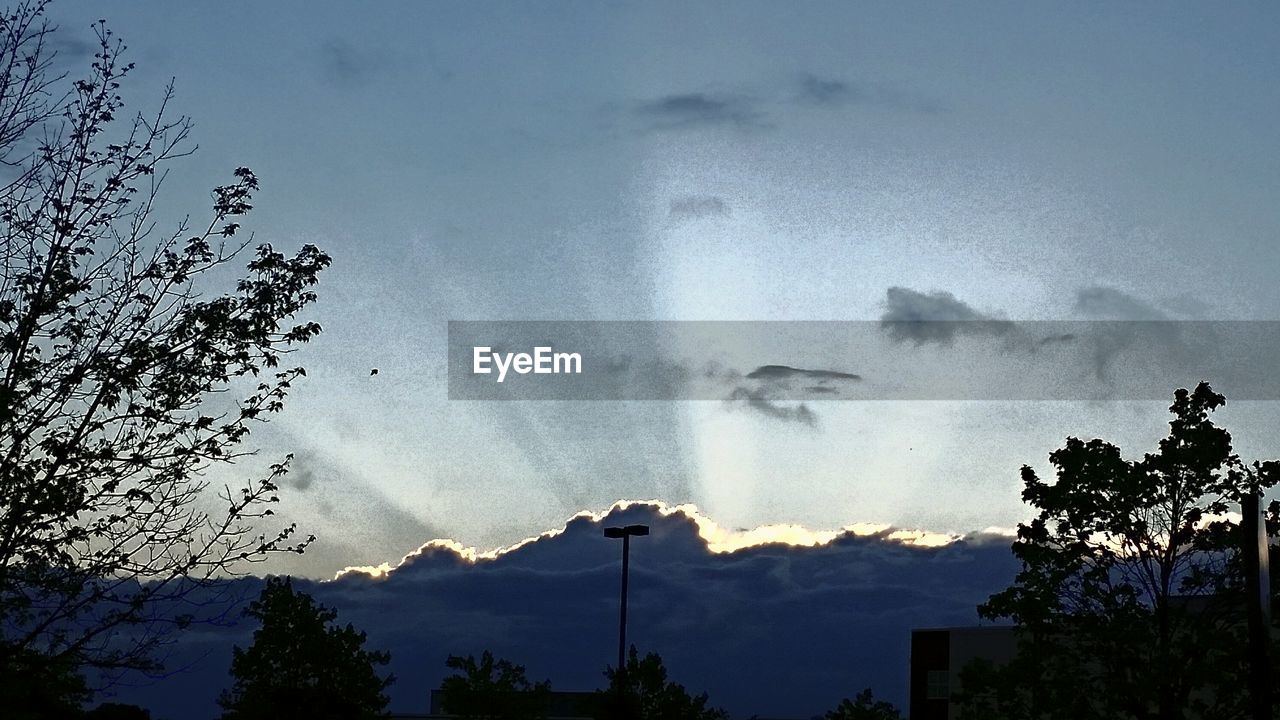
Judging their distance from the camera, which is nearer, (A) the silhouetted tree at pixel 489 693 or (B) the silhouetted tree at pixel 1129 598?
(B) the silhouetted tree at pixel 1129 598

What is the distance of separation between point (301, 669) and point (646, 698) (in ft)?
40.9

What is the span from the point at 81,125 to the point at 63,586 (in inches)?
222

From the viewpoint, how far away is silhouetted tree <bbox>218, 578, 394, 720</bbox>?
51.1 m

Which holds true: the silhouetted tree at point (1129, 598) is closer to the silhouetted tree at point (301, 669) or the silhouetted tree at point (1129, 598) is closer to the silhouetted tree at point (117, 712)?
the silhouetted tree at point (301, 669)

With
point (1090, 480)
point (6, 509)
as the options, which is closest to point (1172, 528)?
point (1090, 480)

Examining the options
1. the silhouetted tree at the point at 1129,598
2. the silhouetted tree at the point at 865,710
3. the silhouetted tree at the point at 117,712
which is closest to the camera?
the silhouetted tree at the point at 1129,598

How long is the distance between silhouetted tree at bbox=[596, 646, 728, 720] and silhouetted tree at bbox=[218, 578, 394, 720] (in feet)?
27.7

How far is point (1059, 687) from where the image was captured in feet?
96.6

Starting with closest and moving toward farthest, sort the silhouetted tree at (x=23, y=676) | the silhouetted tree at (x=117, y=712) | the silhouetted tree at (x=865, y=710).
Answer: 1. the silhouetted tree at (x=23, y=676)
2. the silhouetted tree at (x=865, y=710)
3. the silhouetted tree at (x=117, y=712)

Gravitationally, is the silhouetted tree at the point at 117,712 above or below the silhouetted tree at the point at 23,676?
below

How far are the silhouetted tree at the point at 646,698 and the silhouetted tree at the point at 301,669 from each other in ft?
27.7

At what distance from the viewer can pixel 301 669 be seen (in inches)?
2030

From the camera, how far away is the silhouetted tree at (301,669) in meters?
51.1

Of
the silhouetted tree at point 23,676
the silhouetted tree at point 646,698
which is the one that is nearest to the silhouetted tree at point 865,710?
the silhouetted tree at point 646,698
